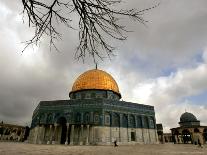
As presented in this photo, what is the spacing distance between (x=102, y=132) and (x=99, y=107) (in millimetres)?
3719

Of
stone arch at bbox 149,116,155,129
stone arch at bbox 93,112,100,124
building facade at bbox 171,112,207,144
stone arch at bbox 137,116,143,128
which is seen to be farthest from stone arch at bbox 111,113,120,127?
building facade at bbox 171,112,207,144

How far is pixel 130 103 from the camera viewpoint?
3244 centimetres

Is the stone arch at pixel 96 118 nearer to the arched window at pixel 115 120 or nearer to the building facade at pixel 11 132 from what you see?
the arched window at pixel 115 120

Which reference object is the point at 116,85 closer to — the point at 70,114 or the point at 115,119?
the point at 115,119

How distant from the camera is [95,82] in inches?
1366

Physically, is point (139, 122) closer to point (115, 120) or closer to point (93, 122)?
point (115, 120)

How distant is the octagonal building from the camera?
1106 inches

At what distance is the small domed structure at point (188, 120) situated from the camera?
1815 inches

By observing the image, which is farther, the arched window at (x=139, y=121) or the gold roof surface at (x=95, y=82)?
the gold roof surface at (x=95, y=82)

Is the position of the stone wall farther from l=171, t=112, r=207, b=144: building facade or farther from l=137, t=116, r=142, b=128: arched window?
l=171, t=112, r=207, b=144: building facade

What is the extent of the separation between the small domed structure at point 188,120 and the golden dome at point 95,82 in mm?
21097

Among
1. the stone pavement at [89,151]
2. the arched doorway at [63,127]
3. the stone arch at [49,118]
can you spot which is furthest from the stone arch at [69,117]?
the stone pavement at [89,151]

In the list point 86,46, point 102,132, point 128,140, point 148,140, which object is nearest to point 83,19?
point 86,46

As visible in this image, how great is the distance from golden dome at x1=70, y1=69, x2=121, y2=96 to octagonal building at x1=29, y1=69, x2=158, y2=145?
1.01 m
